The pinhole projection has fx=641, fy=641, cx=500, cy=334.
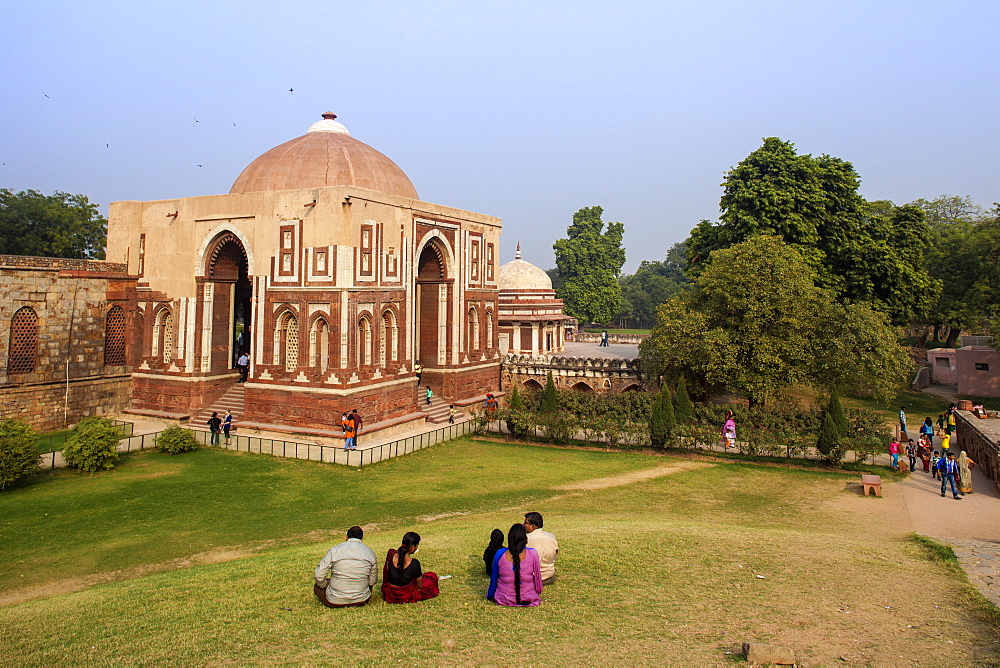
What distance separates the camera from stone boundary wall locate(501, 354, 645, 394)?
3098 centimetres

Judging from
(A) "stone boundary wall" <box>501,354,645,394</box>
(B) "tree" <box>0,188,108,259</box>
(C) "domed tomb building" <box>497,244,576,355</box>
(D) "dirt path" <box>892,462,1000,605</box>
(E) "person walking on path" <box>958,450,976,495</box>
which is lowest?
(D) "dirt path" <box>892,462,1000,605</box>

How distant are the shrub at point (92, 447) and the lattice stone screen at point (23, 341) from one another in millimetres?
5802

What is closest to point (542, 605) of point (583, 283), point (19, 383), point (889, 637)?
point (889, 637)

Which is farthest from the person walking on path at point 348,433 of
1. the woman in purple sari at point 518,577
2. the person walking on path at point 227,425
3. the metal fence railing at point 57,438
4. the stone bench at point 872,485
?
the stone bench at point 872,485

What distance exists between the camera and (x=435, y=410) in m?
25.4

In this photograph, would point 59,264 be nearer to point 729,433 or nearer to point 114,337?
point 114,337

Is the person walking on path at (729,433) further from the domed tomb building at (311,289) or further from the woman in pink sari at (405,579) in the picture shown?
the woman in pink sari at (405,579)

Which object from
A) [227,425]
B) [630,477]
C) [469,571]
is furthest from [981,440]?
[227,425]

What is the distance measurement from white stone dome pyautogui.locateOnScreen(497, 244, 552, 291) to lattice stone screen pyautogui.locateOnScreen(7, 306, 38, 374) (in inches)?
1002

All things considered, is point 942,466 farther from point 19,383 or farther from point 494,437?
point 19,383

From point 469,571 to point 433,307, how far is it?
62.8ft

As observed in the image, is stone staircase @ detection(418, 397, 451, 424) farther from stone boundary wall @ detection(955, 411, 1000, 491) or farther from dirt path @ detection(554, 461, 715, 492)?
stone boundary wall @ detection(955, 411, 1000, 491)

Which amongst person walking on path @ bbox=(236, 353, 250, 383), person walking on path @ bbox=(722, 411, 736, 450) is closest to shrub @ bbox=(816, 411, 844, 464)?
person walking on path @ bbox=(722, 411, 736, 450)

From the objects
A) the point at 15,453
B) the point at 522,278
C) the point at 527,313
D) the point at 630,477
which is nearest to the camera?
the point at 15,453
